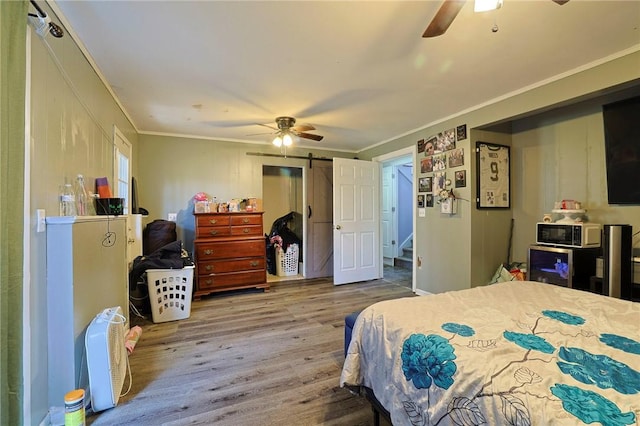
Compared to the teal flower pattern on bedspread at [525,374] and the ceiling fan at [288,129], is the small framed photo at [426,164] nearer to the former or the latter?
the ceiling fan at [288,129]

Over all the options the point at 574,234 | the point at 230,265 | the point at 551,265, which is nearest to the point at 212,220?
the point at 230,265

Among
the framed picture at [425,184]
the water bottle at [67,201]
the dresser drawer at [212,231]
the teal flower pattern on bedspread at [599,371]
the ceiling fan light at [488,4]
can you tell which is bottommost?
the teal flower pattern on bedspread at [599,371]

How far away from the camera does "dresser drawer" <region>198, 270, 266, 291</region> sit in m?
3.80

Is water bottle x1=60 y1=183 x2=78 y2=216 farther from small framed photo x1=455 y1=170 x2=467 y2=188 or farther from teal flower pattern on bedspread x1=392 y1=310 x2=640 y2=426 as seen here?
small framed photo x1=455 y1=170 x2=467 y2=188

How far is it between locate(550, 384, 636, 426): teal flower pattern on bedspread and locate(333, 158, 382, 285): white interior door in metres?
3.73

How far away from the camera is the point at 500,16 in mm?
1681

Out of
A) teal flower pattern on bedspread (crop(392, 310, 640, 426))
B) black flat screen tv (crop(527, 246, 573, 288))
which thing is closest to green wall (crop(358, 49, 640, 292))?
black flat screen tv (crop(527, 246, 573, 288))

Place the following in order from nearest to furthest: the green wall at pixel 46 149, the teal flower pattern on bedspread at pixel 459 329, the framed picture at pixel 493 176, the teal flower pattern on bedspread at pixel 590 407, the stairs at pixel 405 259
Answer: the teal flower pattern on bedspread at pixel 590 407, the teal flower pattern on bedspread at pixel 459 329, the green wall at pixel 46 149, the framed picture at pixel 493 176, the stairs at pixel 405 259

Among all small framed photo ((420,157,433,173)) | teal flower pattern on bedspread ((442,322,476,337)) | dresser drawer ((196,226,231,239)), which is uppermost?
small framed photo ((420,157,433,173))

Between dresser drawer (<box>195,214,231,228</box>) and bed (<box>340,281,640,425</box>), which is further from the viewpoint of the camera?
dresser drawer (<box>195,214,231,228</box>)

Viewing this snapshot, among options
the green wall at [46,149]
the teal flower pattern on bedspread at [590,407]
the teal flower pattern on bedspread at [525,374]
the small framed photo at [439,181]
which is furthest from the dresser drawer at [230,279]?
the teal flower pattern on bedspread at [590,407]

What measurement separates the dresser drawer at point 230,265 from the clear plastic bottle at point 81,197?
1.90 meters

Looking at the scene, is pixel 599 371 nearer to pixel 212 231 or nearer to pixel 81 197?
pixel 81 197

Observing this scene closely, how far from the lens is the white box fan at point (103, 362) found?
5.46 ft
